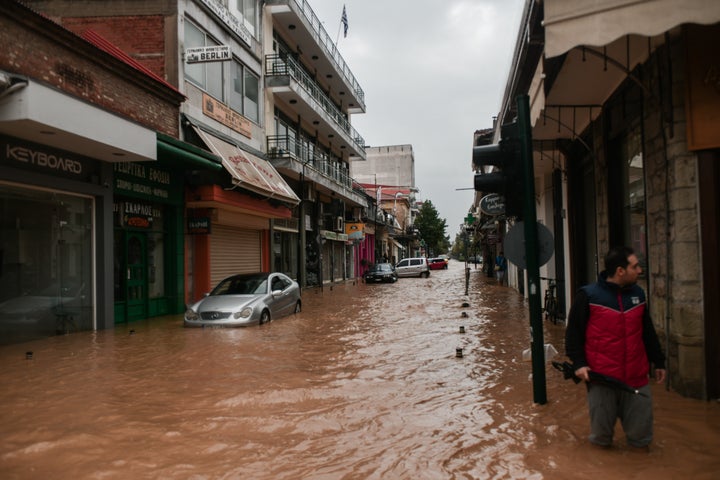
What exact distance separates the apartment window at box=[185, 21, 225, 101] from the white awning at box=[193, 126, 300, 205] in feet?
5.73

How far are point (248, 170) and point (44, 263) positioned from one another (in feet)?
25.4

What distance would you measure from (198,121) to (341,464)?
1437 centimetres

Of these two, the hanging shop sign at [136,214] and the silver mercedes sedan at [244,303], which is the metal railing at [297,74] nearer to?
the hanging shop sign at [136,214]

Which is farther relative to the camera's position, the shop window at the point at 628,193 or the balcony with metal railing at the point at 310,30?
the balcony with metal railing at the point at 310,30

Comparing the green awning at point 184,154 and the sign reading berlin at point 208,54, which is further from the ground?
the sign reading berlin at point 208,54

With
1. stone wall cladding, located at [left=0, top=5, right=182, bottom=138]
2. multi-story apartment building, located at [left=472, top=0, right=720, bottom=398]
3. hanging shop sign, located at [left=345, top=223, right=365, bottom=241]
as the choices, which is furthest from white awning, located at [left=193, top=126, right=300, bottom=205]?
hanging shop sign, located at [left=345, top=223, right=365, bottom=241]

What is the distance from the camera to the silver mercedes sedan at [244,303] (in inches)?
485

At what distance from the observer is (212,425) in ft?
17.7

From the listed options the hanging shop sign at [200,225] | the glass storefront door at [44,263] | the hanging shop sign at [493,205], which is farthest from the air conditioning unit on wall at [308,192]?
the glass storefront door at [44,263]

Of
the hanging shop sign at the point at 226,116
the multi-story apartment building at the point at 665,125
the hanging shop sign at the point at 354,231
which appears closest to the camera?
the multi-story apartment building at the point at 665,125

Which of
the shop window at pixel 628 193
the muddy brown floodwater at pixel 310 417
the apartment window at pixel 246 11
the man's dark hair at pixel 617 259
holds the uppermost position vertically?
the apartment window at pixel 246 11

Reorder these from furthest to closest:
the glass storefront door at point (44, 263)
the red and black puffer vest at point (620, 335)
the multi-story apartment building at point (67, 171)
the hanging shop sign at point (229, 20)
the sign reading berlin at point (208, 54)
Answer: the hanging shop sign at point (229, 20) → the sign reading berlin at point (208, 54) → the glass storefront door at point (44, 263) → the multi-story apartment building at point (67, 171) → the red and black puffer vest at point (620, 335)

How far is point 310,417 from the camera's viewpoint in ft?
18.8

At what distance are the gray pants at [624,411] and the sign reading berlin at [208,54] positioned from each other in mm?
13719
